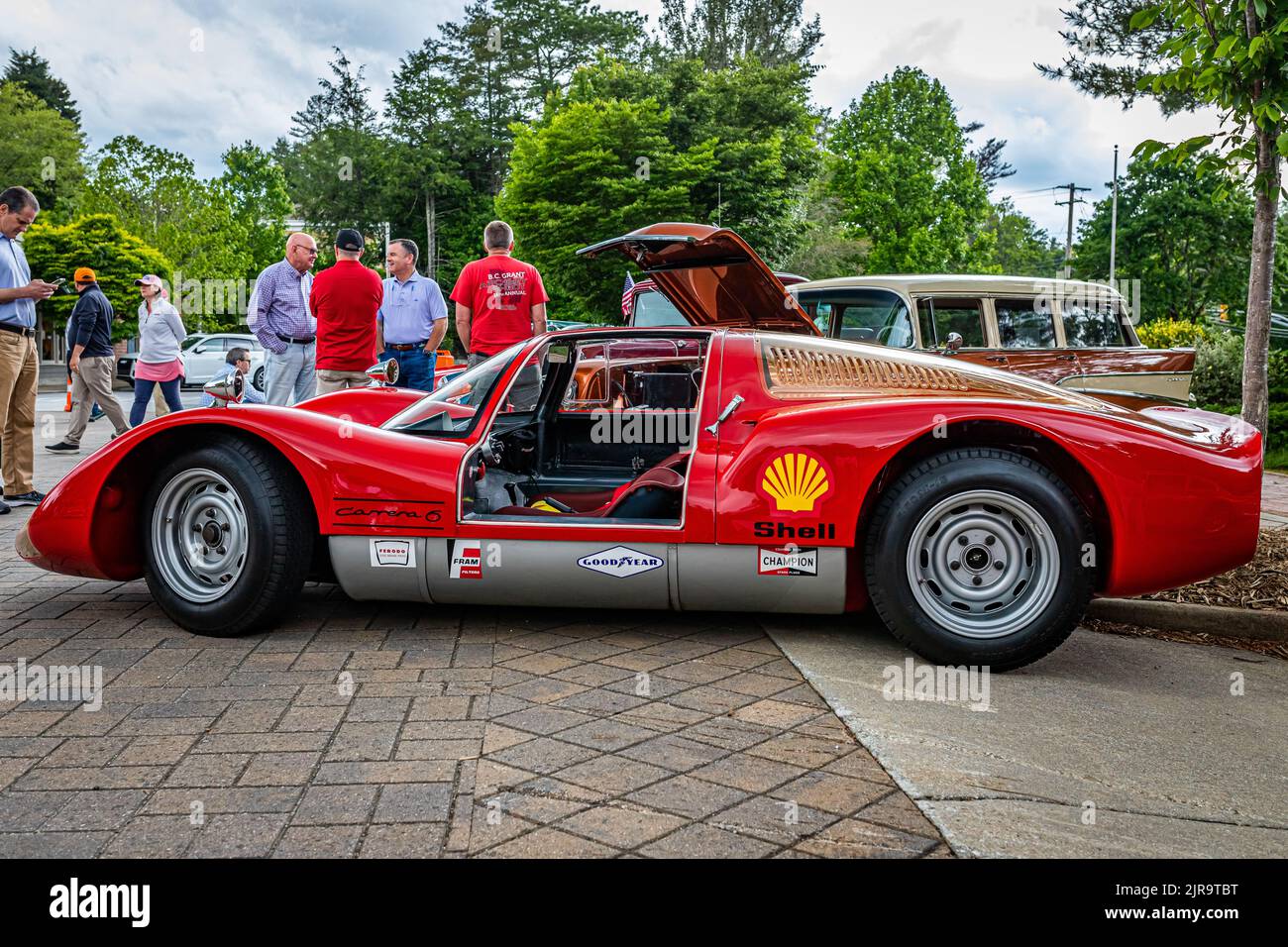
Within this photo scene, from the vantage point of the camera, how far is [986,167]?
224ft

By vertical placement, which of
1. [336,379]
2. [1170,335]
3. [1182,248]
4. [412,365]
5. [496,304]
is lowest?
[336,379]

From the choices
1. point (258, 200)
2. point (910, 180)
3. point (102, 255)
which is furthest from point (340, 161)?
point (910, 180)

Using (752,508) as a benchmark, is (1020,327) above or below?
above

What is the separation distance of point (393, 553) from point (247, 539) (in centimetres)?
56

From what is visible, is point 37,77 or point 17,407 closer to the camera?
point 17,407

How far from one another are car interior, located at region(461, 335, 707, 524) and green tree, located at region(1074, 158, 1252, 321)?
155 ft

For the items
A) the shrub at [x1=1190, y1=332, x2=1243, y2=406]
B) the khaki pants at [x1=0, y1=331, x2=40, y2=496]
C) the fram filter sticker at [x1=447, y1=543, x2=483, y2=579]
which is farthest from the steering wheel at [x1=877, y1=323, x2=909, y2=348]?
the shrub at [x1=1190, y1=332, x2=1243, y2=406]

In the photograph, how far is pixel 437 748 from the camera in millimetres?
2746

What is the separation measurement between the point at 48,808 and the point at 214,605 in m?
1.50

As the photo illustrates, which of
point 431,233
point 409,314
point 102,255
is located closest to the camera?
point 409,314

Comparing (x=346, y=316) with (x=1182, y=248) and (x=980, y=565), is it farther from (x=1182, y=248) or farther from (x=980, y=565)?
(x=1182, y=248)

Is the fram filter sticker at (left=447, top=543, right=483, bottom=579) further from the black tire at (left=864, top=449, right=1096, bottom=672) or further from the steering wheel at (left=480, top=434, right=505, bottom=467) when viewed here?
the black tire at (left=864, top=449, right=1096, bottom=672)

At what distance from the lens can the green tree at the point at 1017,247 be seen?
73062mm
